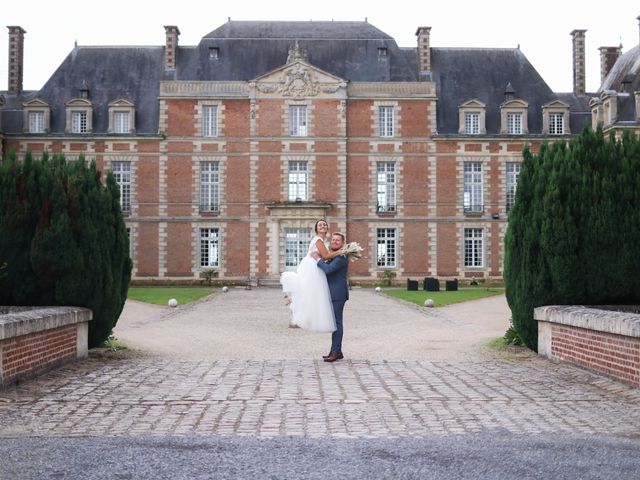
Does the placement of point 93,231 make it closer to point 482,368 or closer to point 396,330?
point 482,368

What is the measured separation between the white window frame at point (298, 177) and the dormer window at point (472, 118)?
21.4ft

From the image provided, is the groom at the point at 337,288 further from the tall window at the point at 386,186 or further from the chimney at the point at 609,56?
the chimney at the point at 609,56

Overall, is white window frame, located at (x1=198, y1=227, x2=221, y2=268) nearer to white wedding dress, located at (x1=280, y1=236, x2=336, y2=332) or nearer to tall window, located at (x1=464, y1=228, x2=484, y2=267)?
tall window, located at (x1=464, y1=228, x2=484, y2=267)

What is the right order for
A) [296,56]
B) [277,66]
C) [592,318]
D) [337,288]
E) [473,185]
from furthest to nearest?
[277,66] → [473,185] → [296,56] → [337,288] → [592,318]

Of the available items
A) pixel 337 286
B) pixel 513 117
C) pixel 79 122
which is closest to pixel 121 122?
pixel 79 122

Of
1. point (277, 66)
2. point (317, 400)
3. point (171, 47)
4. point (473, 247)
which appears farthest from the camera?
point (171, 47)

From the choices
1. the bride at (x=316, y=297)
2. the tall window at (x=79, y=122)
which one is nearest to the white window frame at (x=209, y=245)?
the tall window at (x=79, y=122)

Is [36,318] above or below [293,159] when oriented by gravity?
below

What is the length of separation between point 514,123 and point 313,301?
27.2 m

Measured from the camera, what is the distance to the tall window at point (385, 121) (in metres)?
34.7

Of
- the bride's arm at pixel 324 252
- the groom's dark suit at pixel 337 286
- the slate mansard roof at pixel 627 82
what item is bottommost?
the groom's dark suit at pixel 337 286

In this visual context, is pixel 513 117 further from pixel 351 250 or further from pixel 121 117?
pixel 351 250

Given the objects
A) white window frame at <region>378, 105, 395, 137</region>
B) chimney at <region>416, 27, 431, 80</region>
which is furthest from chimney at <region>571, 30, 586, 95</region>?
white window frame at <region>378, 105, 395, 137</region>

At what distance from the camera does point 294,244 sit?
34469 millimetres
